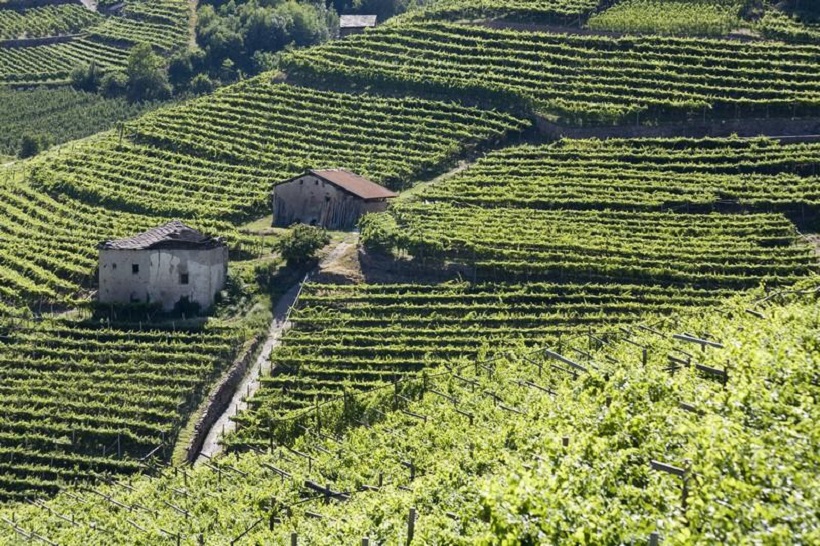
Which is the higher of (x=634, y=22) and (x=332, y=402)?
(x=634, y=22)

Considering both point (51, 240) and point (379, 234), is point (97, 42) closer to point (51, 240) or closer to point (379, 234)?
point (51, 240)

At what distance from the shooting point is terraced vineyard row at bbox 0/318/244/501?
38.6 meters

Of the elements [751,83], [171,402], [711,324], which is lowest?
[171,402]

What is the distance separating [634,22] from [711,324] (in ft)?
104

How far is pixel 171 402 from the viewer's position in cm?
3978

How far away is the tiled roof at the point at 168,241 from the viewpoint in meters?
45.6

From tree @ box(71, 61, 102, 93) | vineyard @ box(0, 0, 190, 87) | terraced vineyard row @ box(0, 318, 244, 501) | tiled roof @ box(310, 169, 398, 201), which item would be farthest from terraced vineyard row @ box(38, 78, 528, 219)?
vineyard @ box(0, 0, 190, 87)

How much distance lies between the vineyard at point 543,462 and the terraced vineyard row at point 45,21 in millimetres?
58449

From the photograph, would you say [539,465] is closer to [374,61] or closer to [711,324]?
[711,324]

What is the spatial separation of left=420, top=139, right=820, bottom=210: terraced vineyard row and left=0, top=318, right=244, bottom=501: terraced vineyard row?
11.8 m

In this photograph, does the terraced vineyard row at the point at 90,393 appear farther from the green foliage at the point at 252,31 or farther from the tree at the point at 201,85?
the green foliage at the point at 252,31

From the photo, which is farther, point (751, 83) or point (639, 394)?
point (751, 83)

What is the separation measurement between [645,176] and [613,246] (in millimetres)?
6816

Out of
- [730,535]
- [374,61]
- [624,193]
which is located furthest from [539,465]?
[374,61]
